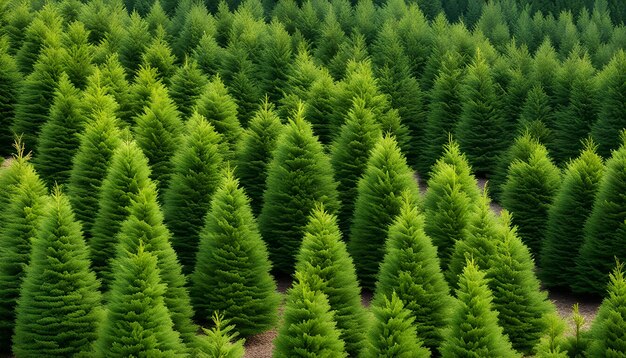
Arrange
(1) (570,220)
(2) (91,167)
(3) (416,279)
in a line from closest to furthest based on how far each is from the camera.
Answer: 1. (3) (416,279)
2. (2) (91,167)
3. (1) (570,220)

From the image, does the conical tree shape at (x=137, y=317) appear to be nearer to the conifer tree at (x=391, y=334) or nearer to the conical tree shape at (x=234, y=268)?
the conical tree shape at (x=234, y=268)

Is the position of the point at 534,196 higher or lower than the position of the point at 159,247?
higher

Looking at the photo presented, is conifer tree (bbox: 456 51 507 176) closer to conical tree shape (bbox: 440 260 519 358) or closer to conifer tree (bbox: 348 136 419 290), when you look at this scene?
conifer tree (bbox: 348 136 419 290)

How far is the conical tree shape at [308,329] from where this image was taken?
2108cm

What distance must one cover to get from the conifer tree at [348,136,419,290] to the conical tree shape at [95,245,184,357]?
791cm

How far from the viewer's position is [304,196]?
2880cm

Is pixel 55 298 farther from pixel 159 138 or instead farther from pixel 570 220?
pixel 570 220

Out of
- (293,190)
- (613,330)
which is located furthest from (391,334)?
(293,190)

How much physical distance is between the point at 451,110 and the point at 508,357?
17610mm

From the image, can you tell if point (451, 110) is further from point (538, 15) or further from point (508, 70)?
point (538, 15)

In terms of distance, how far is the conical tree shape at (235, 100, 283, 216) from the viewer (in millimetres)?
30891

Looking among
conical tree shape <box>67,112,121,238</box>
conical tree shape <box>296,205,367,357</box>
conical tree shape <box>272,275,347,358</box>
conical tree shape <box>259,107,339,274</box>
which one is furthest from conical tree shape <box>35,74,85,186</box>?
conical tree shape <box>272,275,347,358</box>

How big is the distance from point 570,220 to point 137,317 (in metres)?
13.3

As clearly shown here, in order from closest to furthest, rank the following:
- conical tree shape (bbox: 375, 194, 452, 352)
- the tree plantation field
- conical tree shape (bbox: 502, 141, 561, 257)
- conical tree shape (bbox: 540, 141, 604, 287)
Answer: the tree plantation field < conical tree shape (bbox: 375, 194, 452, 352) < conical tree shape (bbox: 540, 141, 604, 287) < conical tree shape (bbox: 502, 141, 561, 257)
